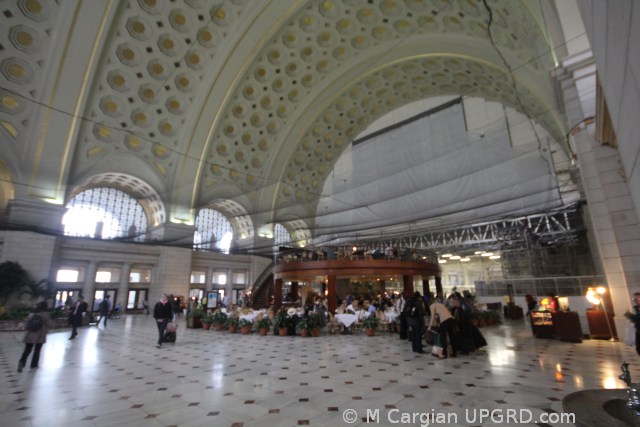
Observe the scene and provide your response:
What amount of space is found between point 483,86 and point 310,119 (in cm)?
1203

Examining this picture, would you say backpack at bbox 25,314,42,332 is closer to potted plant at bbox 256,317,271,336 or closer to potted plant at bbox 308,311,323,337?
potted plant at bbox 256,317,271,336

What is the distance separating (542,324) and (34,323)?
41.0 ft

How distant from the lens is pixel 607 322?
8.35 m

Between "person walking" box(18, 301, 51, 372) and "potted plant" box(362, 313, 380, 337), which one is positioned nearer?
"person walking" box(18, 301, 51, 372)

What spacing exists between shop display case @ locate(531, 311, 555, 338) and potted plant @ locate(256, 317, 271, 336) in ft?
27.7

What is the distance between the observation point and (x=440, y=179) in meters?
17.1

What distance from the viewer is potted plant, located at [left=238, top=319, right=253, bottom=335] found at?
1117cm

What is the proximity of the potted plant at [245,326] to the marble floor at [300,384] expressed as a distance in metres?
2.80

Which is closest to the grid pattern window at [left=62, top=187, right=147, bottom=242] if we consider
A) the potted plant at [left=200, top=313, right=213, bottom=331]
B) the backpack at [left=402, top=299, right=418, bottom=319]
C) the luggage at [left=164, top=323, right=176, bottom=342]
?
the potted plant at [left=200, top=313, right=213, bottom=331]

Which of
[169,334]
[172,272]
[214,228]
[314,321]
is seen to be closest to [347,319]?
[314,321]

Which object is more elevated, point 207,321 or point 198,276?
point 198,276

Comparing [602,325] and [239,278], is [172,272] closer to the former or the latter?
[239,278]

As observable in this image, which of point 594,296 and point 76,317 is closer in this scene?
point 594,296

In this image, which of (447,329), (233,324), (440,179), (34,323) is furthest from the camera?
(440,179)
